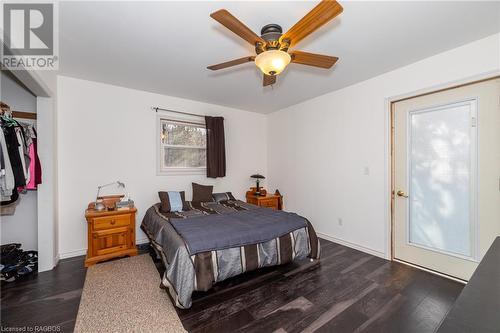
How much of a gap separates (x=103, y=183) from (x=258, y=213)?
2.39m

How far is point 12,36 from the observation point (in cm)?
173

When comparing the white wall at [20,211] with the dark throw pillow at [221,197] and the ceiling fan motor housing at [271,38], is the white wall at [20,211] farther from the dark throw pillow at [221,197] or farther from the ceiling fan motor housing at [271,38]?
the ceiling fan motor housing at [271,38]

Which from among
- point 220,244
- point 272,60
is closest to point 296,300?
point 220,244

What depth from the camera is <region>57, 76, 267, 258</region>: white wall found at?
2.99 metres

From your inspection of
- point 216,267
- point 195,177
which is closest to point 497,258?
point 216,267

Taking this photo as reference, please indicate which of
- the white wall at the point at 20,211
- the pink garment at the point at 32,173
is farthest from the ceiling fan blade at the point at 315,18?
the white wall at the point at 20,211

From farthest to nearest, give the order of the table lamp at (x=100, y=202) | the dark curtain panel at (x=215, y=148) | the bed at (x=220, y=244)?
the dark curtain panel at (x=215, y=148), the table lamp at (x=100, y=202), the bed at (x=220, y=244)

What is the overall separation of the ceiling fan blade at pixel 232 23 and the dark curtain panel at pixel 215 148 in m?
2.55

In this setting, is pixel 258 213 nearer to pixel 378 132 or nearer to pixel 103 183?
pixel 378 132

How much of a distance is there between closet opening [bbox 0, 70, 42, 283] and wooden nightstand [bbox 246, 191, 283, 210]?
318 cm

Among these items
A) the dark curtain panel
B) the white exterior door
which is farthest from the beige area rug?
the white exterior door

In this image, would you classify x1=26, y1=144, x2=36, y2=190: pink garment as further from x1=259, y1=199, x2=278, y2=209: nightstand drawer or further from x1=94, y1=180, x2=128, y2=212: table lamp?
x1=259, y1=199, x2=278, y2=209: nightstand drawer

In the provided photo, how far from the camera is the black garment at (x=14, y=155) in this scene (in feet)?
7.19

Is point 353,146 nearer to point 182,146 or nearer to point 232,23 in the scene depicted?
point 232,23
